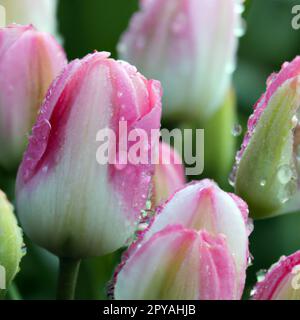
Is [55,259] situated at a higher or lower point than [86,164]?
lower

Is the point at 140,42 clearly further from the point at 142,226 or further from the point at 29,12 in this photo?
the point at 142,226

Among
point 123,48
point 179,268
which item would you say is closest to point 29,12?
point 123,48

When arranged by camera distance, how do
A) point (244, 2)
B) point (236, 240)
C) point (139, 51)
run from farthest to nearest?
point (244, 2) → point (139, 51) → point (236, 240)

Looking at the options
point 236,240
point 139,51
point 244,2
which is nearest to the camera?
point 236,240

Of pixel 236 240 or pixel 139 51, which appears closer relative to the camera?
pixel 236 240
